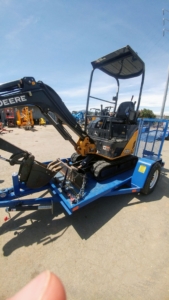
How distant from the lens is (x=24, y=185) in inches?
118

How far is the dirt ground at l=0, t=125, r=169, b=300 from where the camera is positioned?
1.92m

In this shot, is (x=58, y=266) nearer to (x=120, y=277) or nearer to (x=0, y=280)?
(x=0, y=280)

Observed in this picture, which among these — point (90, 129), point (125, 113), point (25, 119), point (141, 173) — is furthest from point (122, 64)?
point (25, 119)

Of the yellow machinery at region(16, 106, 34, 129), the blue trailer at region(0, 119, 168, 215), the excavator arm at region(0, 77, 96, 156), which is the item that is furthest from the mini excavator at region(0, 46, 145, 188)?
the yellow machinery at region(16, 106, 34, 129)

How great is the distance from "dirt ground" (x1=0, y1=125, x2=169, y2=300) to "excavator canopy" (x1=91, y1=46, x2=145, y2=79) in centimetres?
378

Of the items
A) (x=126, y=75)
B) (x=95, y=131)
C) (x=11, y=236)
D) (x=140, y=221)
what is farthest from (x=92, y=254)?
(x=126, y=75)

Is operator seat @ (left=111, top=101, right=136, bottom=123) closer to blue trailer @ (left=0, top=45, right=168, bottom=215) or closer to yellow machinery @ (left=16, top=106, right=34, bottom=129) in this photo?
blue trailer @ (left=0, top=45, right=168, bottom=215)

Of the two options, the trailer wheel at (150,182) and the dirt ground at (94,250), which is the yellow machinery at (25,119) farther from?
the trailer wheel at (150,182)

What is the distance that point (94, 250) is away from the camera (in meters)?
2.40

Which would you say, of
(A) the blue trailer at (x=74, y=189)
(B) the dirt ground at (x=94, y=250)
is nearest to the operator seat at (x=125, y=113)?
(A) the blue trailer at (x=74, y=189)

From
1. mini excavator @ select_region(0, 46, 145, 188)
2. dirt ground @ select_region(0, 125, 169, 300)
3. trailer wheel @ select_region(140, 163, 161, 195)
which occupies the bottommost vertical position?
dirt ground @ select_region(0, 125, 169, 300)

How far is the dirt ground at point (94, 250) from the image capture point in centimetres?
192

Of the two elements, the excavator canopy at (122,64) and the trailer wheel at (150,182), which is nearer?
the excavator canopy at (122,64)

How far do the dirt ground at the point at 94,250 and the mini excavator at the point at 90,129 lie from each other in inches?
34.0
